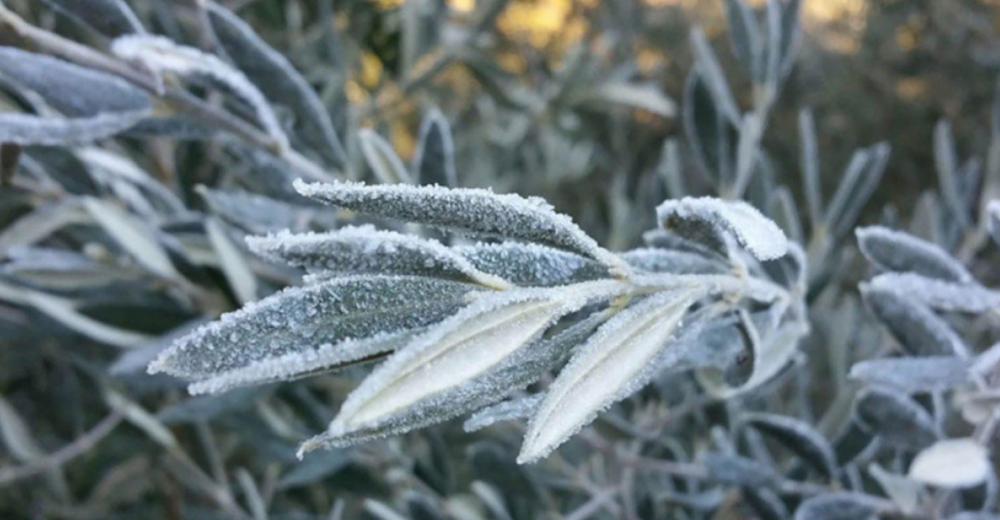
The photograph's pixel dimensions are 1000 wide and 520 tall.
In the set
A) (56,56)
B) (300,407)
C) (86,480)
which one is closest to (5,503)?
(86,480)

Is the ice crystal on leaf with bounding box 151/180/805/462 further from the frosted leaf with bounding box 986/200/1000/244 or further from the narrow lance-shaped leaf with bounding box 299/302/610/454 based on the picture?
the frosted leaf with bounding box 986/200/1000/244

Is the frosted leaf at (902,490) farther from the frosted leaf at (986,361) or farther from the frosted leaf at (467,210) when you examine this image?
the frosted leaf at (467,210)

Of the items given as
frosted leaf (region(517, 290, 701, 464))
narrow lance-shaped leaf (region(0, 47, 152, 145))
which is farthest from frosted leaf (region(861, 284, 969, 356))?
narrow lance-shaped leaf (region(0, 47, 152, 145))

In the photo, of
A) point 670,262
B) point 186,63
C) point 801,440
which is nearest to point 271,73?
point 186,63

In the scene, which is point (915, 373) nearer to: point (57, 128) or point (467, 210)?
point (467, 210)

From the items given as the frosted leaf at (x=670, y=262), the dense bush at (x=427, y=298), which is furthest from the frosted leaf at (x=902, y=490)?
the frosted leaf at (x=670, y=262)

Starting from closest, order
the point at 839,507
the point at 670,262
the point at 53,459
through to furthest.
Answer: the point at 670,262 < the point at 839,507 < the point at 53,459

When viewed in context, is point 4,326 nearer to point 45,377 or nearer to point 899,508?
point 45,377
